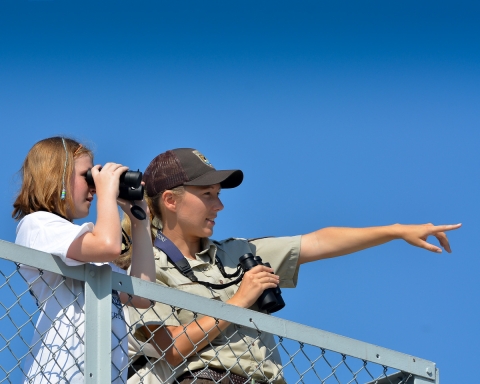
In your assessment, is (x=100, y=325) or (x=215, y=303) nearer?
(x=100, y=325)

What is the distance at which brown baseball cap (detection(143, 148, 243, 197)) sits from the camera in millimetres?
5156

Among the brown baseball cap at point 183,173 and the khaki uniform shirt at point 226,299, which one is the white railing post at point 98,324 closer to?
the khaki uniform shirt at point 226,299

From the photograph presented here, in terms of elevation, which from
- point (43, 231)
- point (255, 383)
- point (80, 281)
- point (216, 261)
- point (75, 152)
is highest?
point (75, 152)

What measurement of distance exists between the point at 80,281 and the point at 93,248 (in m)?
0.24

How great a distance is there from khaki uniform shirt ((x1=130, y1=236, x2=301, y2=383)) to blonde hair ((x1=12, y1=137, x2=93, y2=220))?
70 cm

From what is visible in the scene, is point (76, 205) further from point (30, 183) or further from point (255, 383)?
point (255, 383)

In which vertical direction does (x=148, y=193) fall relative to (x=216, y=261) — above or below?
above

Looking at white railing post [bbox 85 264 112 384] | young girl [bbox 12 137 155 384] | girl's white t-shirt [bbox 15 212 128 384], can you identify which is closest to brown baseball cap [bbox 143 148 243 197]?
young girl [bbox 12 137 155 384]

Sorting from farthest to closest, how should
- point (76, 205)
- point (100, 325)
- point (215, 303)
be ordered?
point (76, 205), point (215, 303), point (100, 325)

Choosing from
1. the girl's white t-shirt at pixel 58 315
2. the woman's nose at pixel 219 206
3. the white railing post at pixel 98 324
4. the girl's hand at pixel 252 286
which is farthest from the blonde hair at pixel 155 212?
the white railing post at pixel 98 324

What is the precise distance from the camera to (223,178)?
5.09m

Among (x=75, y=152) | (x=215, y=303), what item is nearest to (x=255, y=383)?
(x=215, y=303)

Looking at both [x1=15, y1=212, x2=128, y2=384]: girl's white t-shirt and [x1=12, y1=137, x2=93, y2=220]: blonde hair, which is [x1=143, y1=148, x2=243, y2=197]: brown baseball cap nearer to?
[x1=12, y1=137, x2=93, y2=220]: blonde hair

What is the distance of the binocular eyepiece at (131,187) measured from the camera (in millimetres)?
4133
